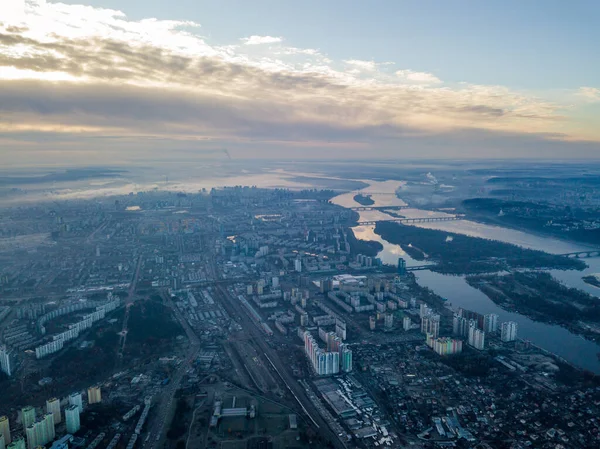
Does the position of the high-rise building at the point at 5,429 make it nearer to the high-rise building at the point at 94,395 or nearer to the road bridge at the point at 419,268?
the high-rise building at the point at 94,395

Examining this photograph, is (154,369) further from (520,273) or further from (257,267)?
(520,273)

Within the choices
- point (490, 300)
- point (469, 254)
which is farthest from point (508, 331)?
point (469, 254)

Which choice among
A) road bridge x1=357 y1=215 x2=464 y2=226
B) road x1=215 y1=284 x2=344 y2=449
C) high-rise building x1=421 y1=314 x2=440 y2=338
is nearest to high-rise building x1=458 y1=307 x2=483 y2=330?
high-rise building x1=421 y1=314 x2=440 y2=338

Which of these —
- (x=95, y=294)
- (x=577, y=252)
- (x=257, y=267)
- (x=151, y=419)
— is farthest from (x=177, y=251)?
(x=577, y=252)

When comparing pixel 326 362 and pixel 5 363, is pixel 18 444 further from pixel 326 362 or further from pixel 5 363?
pixel 326 362

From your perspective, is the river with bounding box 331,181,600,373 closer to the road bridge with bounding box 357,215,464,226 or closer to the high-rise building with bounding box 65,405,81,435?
the road bridge with bounding box 357,215,464,226
